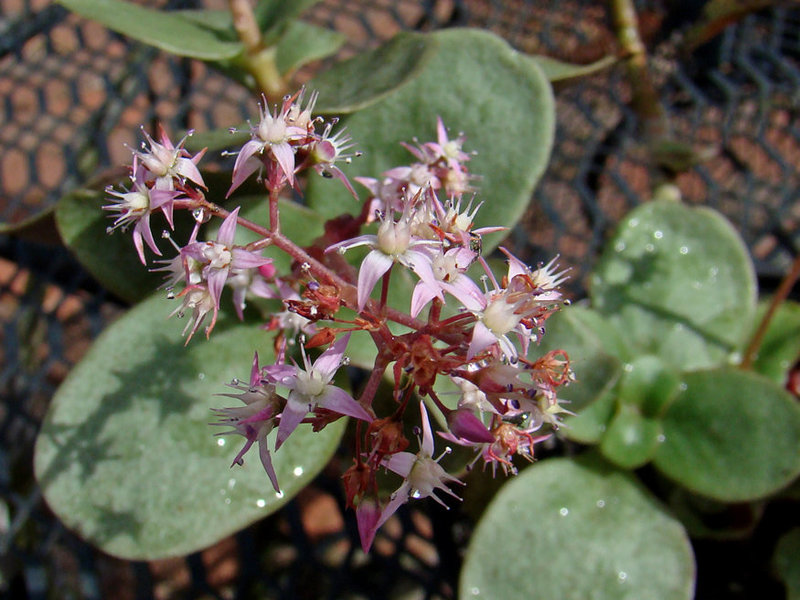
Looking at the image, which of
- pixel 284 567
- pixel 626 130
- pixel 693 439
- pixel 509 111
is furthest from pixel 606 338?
pixel 284 567

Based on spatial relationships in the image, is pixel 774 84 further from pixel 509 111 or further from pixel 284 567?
pixel 284 567

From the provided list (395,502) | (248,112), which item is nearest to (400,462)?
(395,502)

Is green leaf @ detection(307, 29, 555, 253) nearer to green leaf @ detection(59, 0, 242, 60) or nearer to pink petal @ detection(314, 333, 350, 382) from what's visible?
green leaf @ detection(59, 0, 242, 60)

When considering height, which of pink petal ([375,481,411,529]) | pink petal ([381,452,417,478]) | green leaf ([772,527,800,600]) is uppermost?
pink petal ([381,452,417,478])

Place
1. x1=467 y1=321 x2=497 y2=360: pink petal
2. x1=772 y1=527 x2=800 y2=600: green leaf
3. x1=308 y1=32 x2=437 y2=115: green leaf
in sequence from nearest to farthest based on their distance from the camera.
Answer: x1=467 y1=321 x2=497 y2=360: pink petal, x1=308 y1=32 x2=437 y2=115: green leaf, x1=772 y1=527 x2=800 y2=600: green leaf

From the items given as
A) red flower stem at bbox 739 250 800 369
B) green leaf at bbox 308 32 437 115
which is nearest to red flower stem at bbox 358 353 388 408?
green leaf at bbox 308 32 437 115

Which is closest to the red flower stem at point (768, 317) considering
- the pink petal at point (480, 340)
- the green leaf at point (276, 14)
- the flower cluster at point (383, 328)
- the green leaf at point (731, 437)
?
the green leaf at point (731, 437)
